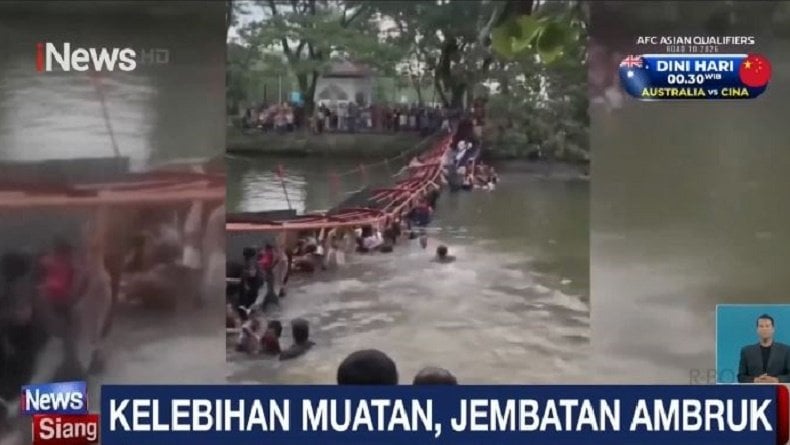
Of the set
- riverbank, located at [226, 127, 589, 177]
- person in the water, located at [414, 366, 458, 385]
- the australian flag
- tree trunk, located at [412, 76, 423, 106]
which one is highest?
the australian flag

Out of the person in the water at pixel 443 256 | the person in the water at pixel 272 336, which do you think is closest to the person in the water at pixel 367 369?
the person in the water at pixel 272 336

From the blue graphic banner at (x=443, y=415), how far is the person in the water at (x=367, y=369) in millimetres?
22

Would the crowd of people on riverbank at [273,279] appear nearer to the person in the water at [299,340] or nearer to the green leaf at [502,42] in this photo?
the person in the water at [299,340]

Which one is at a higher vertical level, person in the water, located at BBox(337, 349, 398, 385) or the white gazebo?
the white gazebo

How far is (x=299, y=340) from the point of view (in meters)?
2.38

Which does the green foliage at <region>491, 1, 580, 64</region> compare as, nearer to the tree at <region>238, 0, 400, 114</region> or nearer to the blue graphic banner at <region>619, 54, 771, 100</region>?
the blue graphic banner at <region>619, 54, 771, 100</region>

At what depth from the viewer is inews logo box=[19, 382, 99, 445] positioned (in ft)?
7.77

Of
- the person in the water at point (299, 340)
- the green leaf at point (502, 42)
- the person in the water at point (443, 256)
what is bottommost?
the person in the water at point (299, 340)

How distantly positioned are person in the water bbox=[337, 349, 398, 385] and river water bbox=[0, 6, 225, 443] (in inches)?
15.1

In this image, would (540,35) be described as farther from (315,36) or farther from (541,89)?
(315,36)

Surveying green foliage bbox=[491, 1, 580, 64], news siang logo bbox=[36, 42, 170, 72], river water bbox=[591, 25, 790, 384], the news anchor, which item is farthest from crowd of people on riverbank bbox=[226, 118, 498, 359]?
the news anchor

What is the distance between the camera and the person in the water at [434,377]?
94.3 inches

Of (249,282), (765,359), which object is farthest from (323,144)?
(765,359)

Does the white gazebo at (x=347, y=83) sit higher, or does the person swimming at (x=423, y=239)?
the white gazebo at (x=347, y=83)
